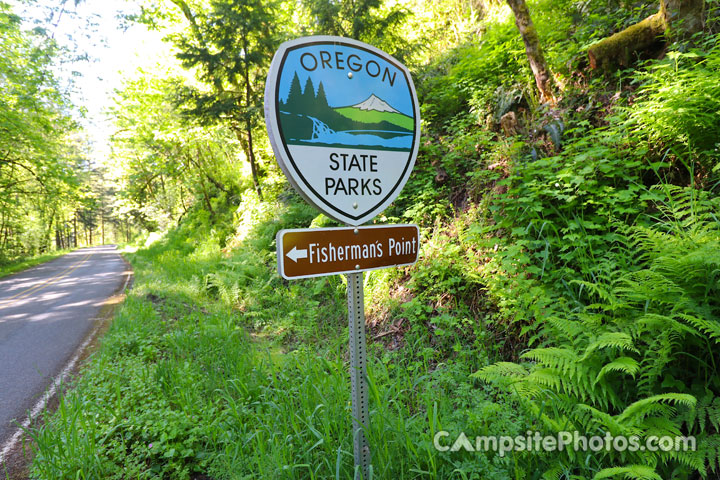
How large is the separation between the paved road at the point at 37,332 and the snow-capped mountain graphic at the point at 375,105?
4.26 metres

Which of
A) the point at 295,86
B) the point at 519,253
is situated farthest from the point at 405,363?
the point at 295,86

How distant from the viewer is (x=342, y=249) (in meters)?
1.56

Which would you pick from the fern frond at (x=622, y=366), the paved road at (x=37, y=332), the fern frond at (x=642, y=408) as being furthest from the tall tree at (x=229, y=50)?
the fern frond at (x=642, y=408)

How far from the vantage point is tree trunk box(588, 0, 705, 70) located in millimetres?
3891

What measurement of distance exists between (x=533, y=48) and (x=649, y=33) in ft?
4.22

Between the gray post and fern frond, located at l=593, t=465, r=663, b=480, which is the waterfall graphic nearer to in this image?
the gray post

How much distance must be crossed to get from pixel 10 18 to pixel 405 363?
14.1 meters

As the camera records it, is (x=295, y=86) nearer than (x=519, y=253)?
Yes

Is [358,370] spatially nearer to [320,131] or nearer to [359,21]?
[320,131]

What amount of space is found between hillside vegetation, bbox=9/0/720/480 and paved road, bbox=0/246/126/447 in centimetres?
68

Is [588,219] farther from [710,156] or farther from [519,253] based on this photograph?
[710,156]

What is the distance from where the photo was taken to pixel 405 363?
343cm

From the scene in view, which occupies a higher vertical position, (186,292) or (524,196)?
(524,196)

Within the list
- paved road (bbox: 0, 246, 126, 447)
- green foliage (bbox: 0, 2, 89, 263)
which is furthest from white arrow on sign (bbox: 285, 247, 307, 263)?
green foliage (bbox: 0, 2, 89, 263)
